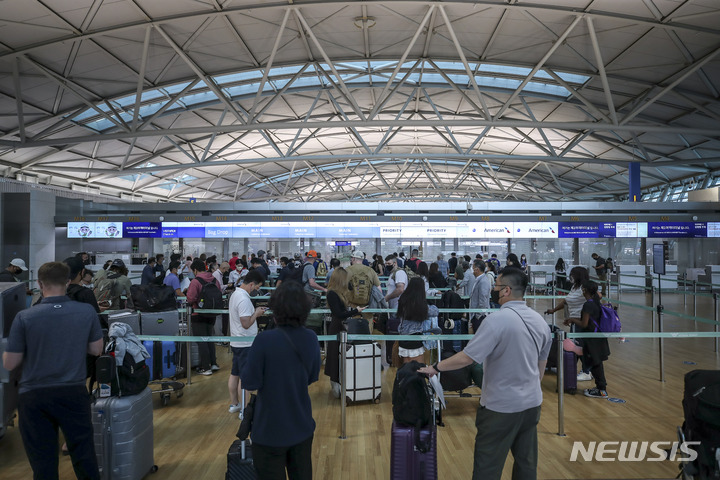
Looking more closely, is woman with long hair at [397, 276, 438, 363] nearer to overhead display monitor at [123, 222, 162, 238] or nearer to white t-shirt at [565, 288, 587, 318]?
white t-shirt at [565, 288, 587, 318]

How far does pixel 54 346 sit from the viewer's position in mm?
3053

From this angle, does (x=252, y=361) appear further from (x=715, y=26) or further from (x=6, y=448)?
(x=715, y=26)

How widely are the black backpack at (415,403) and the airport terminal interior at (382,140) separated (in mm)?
947

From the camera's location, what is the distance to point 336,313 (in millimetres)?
6305

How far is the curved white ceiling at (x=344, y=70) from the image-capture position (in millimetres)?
11578

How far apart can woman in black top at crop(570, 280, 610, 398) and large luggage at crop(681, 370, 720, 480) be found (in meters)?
3.08

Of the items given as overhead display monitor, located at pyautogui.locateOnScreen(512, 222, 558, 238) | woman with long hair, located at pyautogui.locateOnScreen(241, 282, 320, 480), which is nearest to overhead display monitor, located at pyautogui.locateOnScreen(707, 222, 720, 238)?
overhead display monitor, located at pyautogui.locateOnScreen(512, 222, 558, 238)

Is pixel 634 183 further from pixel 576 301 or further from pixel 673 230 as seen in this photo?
pixel 576 301

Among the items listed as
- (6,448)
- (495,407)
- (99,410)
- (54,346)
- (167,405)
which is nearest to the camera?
→ (495,407)

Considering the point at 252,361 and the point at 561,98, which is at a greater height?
the point at 561,98

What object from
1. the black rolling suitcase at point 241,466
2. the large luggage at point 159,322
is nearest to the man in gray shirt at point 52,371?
the black rolling suitcase at point 241,466

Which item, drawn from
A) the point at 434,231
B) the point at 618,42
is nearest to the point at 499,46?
the point at 618,42

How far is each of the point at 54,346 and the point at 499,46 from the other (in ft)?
47.7

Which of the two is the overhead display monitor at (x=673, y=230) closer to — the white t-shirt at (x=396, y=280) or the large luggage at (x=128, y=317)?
the white t-shirt at (x=396, y=280)
